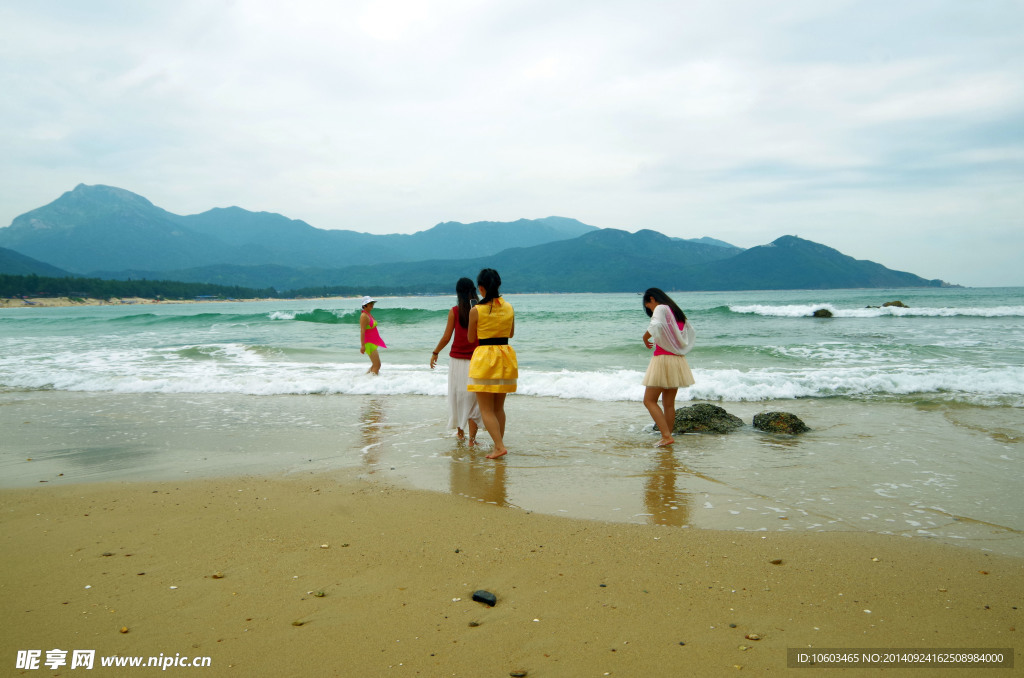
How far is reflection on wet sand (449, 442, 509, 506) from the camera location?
481 centimetres

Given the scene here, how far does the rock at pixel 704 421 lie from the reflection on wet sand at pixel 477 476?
2.72m

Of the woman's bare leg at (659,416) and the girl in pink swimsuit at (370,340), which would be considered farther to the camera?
the girl in pink swimsuit at (370,340)

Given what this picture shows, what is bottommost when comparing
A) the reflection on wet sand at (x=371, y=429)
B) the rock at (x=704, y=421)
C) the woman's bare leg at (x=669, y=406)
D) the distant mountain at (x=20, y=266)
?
the reflection on wet sand at (x=371, y=429)

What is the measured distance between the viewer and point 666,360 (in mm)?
6770

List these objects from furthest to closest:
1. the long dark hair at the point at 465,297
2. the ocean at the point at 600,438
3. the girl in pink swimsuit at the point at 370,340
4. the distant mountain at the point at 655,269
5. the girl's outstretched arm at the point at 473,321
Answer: the distant mountain at the point at 655,269 → the girl in pink swimsuit at the point at 370,340 → the long dark hair at the point at 465,297 → the girl's outstretched arm at the point at 473,321 → the ocean at the point at 600,438

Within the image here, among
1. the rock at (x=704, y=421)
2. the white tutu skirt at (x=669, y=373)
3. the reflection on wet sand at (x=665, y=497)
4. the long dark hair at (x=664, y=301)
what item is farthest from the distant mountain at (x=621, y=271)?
the reflection on wet sand at (x=665, y=497)

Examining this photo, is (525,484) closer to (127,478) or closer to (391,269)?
(127,478)

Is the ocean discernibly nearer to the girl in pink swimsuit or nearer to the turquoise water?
the turquoise water

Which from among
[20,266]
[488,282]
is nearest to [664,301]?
[488,282]

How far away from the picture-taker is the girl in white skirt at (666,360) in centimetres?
673

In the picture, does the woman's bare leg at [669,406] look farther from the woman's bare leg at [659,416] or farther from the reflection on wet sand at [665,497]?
the reflection on wet sand at [665,497]

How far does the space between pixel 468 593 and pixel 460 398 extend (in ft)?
12.8

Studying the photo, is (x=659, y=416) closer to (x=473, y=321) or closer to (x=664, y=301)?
(x=664, y=301)

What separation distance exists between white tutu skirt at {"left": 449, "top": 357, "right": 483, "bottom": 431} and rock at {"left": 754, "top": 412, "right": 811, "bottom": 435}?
359 centimetres
